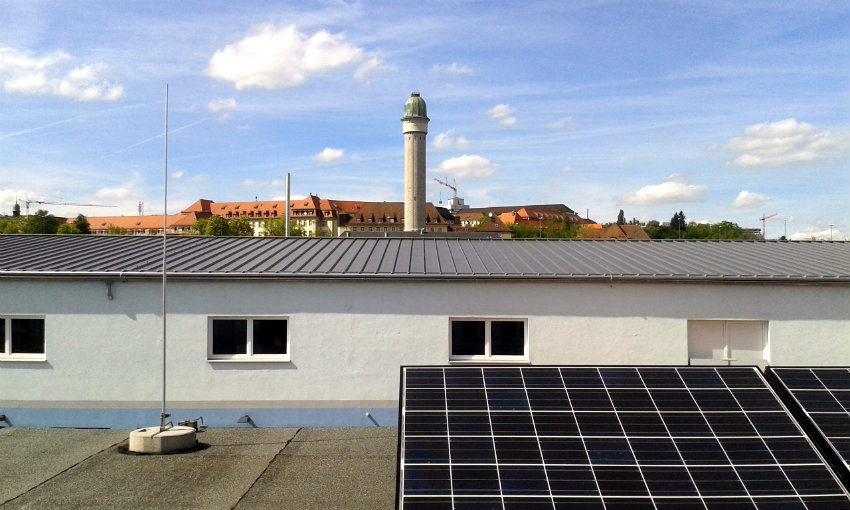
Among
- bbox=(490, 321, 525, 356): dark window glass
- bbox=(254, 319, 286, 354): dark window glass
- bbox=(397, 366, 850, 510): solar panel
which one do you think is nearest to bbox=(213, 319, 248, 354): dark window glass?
bbox=(254, 319, 286, 354): dark window glass

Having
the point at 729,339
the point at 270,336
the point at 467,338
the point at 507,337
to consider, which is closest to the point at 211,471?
the point at 270,336

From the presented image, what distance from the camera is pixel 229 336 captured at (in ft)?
37.0

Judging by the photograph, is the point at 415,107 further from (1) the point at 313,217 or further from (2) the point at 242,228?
(1) the point at 313,217

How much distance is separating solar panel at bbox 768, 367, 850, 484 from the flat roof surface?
14.1 ft

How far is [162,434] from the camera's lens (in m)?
9.45

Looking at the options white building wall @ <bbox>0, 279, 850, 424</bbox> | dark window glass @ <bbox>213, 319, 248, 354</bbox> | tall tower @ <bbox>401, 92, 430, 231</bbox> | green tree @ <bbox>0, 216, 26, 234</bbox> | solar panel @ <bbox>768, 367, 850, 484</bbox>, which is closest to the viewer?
solar panel @ <bbox>768, 367, 850, 484</bbox>

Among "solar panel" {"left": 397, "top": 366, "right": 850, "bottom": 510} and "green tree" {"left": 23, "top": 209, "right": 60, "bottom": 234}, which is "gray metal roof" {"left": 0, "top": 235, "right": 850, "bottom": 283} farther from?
"green tree" {"left": 23, "top": 209, "right": 60, "bottom": 234}

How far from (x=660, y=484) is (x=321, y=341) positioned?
739cm

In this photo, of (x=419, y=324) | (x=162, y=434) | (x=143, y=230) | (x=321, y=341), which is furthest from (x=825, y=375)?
(x=143, y=230)

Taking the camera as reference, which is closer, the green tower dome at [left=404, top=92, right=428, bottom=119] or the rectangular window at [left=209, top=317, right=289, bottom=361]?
the rectangular window at [left=209, top=317, right=289, bottom=361]

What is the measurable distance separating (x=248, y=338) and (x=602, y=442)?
763 centimetres

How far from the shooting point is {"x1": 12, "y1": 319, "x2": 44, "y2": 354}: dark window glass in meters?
11.3

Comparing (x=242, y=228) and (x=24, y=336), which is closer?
(x=24, y=336)

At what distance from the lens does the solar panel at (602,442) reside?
4383 mm
